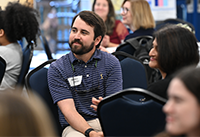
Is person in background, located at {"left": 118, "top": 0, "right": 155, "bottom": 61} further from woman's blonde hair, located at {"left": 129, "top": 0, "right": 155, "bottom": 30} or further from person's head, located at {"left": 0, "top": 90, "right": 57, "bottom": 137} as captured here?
person's head, located at {"left": 0, "top": 90, "right": 57, "bottom": 137}

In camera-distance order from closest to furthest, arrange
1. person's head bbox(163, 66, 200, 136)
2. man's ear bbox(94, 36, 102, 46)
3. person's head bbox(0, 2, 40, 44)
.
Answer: person's head bbox(163, 66, 200, 136), man's ear bbox(94, 36, 102, 46), person's head bbox(0, 2, 40, 44)

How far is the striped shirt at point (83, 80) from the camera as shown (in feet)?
5.88

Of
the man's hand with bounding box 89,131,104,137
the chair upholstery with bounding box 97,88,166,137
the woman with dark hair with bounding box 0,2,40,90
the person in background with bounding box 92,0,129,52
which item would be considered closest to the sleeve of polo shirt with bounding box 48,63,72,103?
the man's hand with bounding box 89,131,104,137

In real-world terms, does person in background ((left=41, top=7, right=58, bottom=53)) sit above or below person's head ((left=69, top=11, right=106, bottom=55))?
below

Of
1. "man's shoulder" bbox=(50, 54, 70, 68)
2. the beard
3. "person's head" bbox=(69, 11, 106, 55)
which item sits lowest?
"man's shoulder" bbox=(50, 54, 70, 68)

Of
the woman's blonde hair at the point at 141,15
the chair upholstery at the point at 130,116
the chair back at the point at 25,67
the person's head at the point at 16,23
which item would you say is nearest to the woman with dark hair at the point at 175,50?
the chair upholstery at the point at 130,116

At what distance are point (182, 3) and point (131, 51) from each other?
4091mm

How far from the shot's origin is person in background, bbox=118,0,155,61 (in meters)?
3.24

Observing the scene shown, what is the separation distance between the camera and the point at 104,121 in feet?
4.06

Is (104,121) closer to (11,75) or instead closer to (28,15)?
(11,75)

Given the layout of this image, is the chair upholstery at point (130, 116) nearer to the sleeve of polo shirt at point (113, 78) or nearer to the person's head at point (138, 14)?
the sleeve of polo shirt at point (113, 78)

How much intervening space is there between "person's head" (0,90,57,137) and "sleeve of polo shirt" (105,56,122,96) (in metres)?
1.32

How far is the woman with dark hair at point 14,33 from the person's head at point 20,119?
6.73 ft

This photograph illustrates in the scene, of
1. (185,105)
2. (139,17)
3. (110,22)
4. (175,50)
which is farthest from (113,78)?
(110,22)
